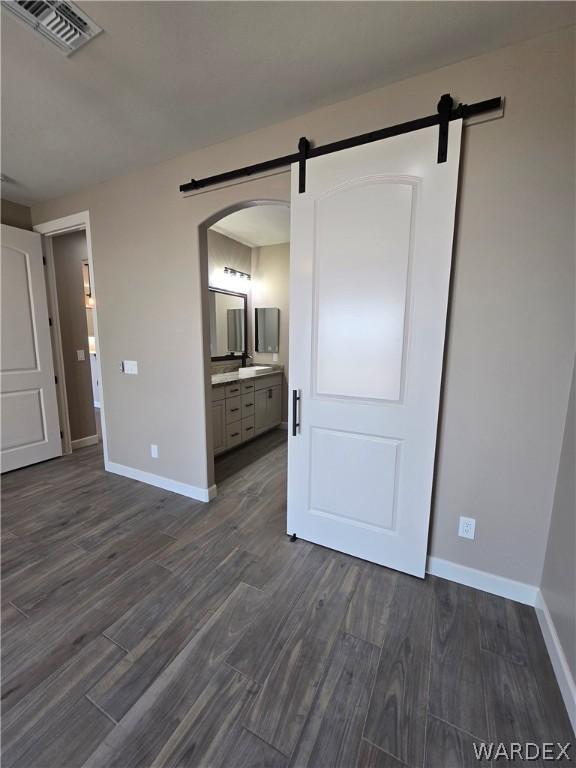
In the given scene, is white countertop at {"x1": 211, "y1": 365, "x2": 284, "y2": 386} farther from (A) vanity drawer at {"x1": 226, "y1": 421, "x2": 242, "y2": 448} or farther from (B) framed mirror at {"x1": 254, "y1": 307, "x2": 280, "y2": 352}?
(A) vanity drawer at {"x1": 226, "y1": 421, "x2": 242, "y2": 448}

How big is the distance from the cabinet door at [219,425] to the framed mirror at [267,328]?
5.42 feet

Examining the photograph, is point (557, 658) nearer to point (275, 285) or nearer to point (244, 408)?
point (244, 408)

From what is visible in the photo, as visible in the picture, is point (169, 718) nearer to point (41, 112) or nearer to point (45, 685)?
point (45, 685)

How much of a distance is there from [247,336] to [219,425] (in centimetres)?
192

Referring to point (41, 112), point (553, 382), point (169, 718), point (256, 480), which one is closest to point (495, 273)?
point (553, 382)

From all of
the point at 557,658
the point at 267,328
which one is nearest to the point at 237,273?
the point at 267,328

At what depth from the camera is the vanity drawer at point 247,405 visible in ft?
12.6

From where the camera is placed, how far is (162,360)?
270 cm

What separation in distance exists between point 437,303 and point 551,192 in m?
0.65

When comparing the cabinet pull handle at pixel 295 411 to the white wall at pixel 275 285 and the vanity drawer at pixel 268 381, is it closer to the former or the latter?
the vanity drawer at pixel 268 381

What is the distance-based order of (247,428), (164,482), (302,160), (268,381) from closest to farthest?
(302,160), (164,482), (247,428), (268,381)

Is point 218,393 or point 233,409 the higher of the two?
point 218,393

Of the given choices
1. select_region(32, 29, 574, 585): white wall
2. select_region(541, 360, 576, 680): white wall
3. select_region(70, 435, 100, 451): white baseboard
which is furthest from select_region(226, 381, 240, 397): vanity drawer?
select_region(541, 360, 576, 680): white wall

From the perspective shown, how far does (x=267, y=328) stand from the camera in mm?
4840
